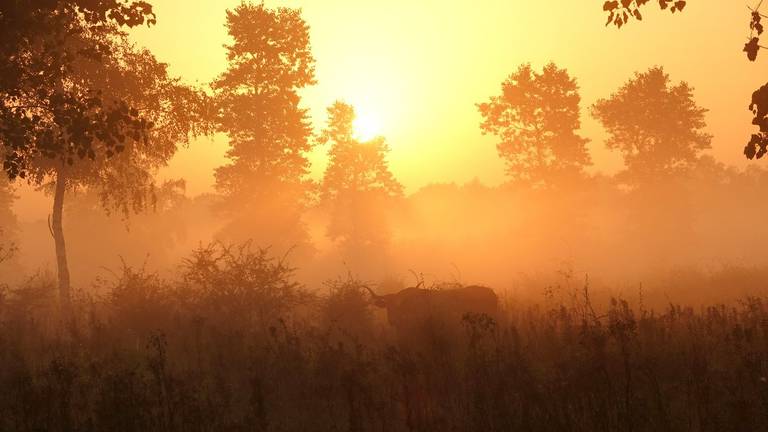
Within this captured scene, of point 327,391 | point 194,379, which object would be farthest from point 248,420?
point 194,379

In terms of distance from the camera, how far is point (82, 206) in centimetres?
4544

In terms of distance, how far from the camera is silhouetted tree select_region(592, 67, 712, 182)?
1407 inches

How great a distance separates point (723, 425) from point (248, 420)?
175 inches

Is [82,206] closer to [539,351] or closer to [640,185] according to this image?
[640,185]

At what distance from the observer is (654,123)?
35688mm

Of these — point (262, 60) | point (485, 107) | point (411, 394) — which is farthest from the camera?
point (485, 107)

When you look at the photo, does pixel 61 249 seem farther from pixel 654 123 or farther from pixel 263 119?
pixel 654 123

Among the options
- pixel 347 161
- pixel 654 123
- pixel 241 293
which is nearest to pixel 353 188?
pixel 347 161

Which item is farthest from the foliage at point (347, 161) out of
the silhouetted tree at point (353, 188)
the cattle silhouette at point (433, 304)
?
the cattle silhouette at point (433, 304)

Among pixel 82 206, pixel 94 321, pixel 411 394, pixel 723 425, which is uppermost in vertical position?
pixel 82 206

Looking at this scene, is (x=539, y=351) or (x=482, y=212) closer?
(x=539, y=351)

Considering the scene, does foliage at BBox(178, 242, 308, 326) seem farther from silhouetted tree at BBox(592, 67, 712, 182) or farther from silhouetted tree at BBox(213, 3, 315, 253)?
silhouetted tree at BBox(592, 67, 712, 182)

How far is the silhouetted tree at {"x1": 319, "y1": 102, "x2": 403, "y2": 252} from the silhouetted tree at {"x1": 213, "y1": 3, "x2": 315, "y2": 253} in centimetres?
729

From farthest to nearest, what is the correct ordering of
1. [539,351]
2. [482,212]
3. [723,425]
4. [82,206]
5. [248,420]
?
[482,212], [82,206], [539,351], [248,420], [723,425]
